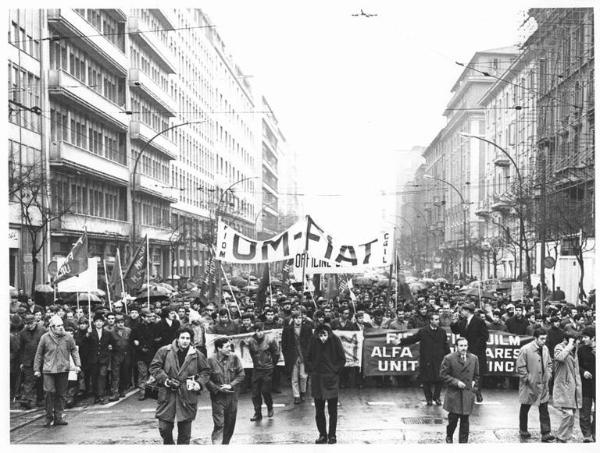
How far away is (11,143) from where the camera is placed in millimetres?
33562

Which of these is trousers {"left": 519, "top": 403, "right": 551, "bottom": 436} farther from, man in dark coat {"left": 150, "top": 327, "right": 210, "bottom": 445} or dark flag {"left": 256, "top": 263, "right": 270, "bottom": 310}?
dark flag {"left": 256, "top": 263, "right": 270, "bottom": 310}

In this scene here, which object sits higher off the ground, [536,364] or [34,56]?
[34,56]

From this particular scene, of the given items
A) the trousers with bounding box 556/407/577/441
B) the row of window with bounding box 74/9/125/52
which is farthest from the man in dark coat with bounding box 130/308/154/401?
the row of window with bounding box 74/9/125/52

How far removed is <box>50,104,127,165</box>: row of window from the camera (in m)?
40.2

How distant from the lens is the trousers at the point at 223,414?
1088 cm

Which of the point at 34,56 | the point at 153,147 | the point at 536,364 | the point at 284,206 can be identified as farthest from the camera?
the point at 284,206

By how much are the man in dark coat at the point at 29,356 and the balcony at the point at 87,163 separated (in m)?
24.9

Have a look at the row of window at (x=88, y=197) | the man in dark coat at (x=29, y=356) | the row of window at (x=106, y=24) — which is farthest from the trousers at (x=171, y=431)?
the row of window at (x=106, y=24)

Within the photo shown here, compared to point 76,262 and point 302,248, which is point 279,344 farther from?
point 76,262

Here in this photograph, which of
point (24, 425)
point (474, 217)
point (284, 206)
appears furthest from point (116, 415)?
point (284, 206)

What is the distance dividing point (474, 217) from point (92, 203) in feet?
143

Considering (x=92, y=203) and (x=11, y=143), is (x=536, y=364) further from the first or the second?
(x=92, y=203)

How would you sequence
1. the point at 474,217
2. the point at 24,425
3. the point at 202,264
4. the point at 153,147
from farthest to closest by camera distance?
the point at 474,217
the point at 202,264
the point at 153,147
the point at 24,425

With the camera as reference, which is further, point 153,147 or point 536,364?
point 153,147
